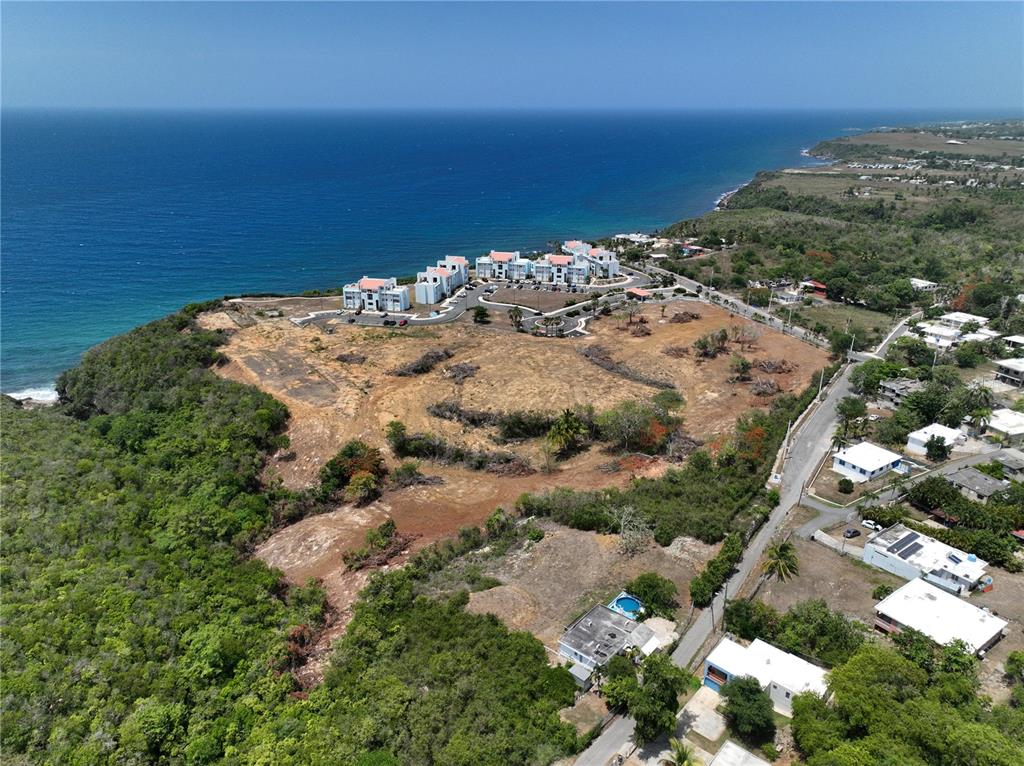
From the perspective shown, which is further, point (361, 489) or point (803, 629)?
point (361, 489)

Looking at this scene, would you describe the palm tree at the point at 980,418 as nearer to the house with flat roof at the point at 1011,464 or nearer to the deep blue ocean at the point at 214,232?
the house with flat roof at the point at 1011,464

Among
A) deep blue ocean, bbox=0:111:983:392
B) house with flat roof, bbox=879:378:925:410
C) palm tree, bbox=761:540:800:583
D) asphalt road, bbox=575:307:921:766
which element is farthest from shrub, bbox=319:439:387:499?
deep blue ocean, bbox=0:111:983:392

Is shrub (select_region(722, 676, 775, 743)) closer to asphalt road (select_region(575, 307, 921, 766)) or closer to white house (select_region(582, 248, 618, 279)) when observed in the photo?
asphalt road (select_region(575, 307, 921, 766))

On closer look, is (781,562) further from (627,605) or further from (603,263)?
(603,263)

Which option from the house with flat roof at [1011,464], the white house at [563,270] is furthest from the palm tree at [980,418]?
the white house at [563,270]

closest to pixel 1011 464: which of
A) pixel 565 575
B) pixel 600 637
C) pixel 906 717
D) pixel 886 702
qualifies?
pixel 886 702

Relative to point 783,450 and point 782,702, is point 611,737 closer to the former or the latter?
point 782,702

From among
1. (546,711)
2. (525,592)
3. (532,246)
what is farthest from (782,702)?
(532,246)

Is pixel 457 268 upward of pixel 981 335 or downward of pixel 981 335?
upward
